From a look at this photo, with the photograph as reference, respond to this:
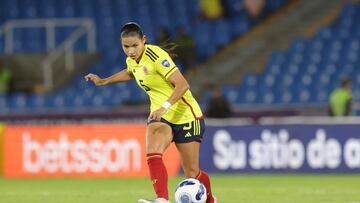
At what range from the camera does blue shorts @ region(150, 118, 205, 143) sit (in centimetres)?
1105

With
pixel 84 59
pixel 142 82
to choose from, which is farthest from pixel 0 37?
pixel 142 82

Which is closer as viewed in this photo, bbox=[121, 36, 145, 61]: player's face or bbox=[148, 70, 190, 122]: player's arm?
bbox=[148, 70, 190, 122]: player's arm

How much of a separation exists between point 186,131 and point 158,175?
56 cm

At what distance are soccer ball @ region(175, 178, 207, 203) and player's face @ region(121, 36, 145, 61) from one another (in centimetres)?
140

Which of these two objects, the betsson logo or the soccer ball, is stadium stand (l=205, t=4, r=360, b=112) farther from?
the soccer ball

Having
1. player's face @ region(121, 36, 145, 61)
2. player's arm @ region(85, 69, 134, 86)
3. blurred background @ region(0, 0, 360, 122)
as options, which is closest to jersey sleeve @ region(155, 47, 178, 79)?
player's face @ region(121, 36, 145, 61)

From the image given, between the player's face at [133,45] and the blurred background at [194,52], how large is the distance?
12.8 meters

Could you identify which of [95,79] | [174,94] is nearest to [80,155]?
[95,79]

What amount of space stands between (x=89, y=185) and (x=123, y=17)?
12342mm

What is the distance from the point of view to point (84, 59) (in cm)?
2864

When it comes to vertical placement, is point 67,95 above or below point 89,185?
above

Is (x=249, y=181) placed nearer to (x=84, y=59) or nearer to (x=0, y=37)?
(x=84, y=59)

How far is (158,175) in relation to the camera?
10875 millimetres

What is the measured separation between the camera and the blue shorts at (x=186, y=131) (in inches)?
435
